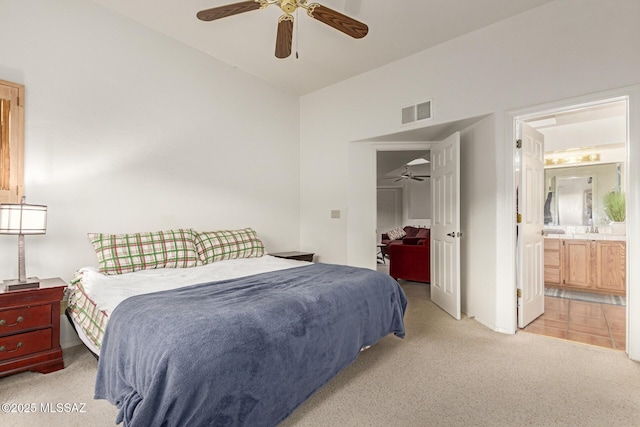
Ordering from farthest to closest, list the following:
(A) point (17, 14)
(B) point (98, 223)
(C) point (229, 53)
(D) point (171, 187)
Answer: (C) point (229, 53)
(D) point (171, 187)
(B) point (98, 223)
(A) point (17, 14)

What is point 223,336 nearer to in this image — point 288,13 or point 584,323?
point 288,13

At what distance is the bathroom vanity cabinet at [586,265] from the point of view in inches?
169

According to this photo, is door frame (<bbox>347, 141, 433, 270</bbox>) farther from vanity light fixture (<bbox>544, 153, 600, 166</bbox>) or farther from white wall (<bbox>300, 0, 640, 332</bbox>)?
vanity light fixture (<bbox>544, 153, 600, 166</bbox>)

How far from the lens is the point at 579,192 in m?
4.89

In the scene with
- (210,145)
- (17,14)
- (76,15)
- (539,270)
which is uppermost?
(76,15)

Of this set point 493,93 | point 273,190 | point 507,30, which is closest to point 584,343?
point 493,93

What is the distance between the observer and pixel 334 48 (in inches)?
136

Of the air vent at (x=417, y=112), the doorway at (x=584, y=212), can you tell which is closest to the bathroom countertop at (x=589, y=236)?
the doorway at (x=584, y=212)

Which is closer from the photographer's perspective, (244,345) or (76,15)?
(244,345)

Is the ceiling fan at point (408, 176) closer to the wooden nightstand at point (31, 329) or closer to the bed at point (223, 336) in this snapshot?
the bed at point (223, 336)

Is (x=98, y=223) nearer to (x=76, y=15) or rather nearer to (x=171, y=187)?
(x=171, y=187)

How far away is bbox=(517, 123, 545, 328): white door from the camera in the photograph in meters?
3.05

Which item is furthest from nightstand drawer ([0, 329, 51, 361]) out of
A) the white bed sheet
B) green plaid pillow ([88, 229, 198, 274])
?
green plaid pillow ([88, 229, 198, 274])

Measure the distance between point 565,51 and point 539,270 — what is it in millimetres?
2187
